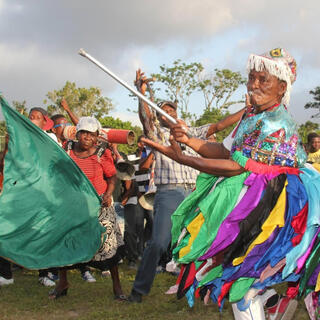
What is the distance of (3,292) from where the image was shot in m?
5.89

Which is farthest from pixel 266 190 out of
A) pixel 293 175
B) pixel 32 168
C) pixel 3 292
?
pixel 3 292

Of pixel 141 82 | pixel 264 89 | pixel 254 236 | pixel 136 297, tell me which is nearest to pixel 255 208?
pixel 254 236

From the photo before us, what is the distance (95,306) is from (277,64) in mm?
3348

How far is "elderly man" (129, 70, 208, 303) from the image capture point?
5.16m

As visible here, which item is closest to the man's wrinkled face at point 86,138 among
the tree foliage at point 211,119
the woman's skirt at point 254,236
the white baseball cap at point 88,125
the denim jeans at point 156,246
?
the white baseball cap at point 88,125

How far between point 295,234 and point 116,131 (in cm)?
362

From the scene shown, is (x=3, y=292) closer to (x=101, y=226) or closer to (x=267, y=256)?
(x=101, y=226)

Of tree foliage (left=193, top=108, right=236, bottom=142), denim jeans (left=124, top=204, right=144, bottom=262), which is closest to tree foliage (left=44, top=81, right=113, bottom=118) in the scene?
tree foliage (left=193, top=108, right=236, bottom=142)

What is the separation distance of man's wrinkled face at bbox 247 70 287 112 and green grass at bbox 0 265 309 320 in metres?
2.41

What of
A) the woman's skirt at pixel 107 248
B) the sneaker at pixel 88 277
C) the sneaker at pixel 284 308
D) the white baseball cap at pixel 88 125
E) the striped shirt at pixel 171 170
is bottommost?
the sneaker at pixel 88 277

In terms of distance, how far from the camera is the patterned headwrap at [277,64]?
9.98 ft

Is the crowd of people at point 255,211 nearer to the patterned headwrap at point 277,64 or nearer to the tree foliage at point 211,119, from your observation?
the patterned headwrap at point 277,64

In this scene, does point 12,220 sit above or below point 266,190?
below

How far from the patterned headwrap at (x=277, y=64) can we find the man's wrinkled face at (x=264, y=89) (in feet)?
0.10
